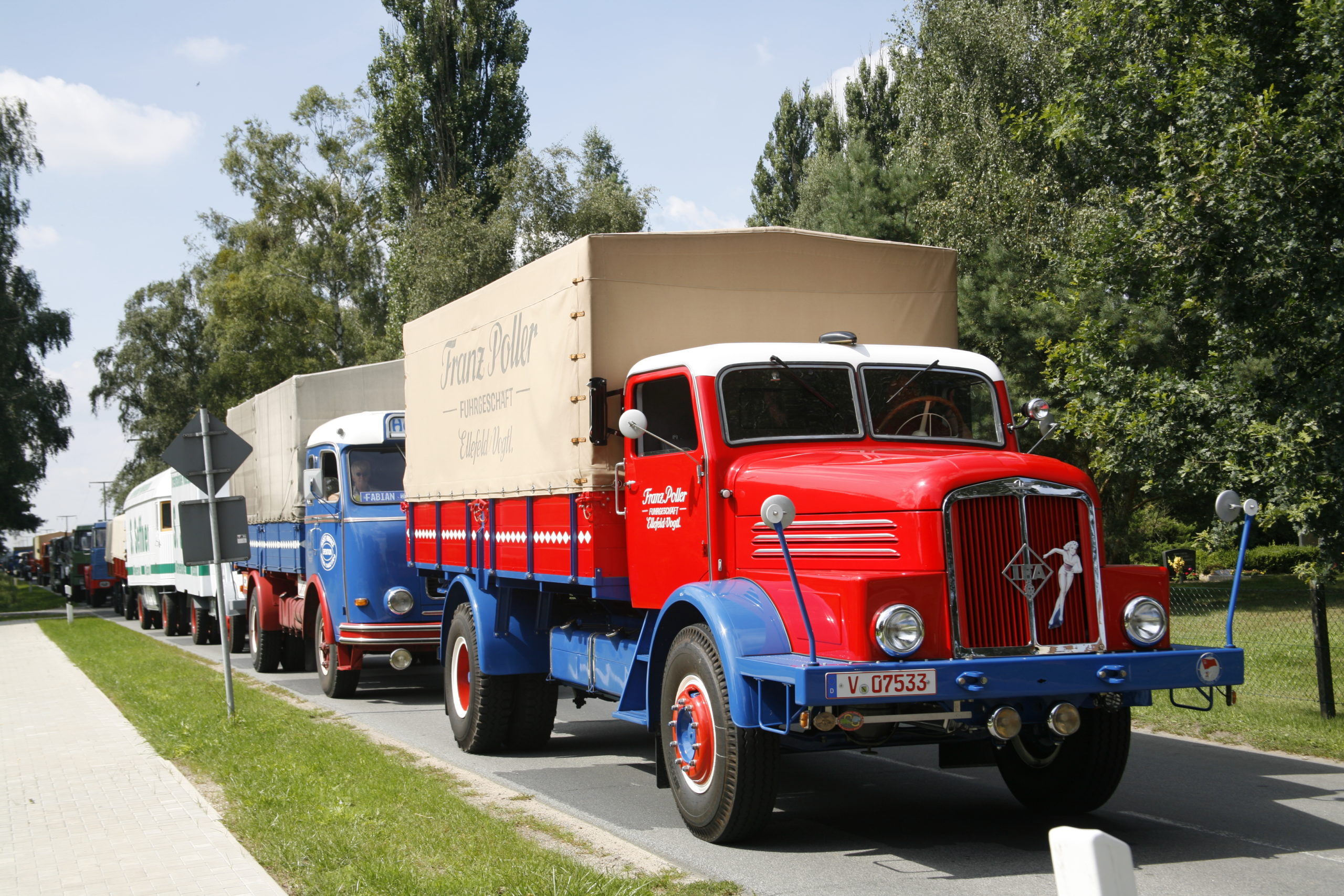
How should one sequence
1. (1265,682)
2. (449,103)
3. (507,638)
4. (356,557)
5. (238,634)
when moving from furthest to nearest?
1. (449,103)
2. (238,634)
3. (356,557)
4. (1265,682)
5. (507,638)

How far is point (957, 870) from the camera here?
20.9ft

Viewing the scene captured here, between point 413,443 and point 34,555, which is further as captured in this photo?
point 34,555

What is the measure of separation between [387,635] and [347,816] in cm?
603

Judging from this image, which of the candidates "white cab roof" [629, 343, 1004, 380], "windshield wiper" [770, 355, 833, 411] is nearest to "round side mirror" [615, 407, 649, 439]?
"white cab roof" [629, 343, 1004, 380]

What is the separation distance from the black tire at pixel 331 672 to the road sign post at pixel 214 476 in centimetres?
208

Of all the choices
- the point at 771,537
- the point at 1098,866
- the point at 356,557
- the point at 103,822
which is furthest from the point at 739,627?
the point at 356,557

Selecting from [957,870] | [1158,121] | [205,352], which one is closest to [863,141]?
[1158,121]

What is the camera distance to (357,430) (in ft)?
47.5

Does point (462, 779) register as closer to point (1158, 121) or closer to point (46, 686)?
point (1158, 121)

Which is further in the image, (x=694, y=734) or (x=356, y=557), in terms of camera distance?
(x=356, y=557)

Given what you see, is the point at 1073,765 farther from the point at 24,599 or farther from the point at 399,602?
the point at 24,599

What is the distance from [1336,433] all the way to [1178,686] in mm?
4489

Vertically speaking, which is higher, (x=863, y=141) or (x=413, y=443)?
(x=863, y=141)

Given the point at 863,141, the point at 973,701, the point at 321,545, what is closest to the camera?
the point at 973,701
